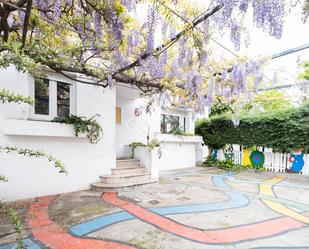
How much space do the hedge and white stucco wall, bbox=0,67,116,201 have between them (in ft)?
21.6

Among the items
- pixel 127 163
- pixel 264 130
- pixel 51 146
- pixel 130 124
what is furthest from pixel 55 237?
pixel 264 130

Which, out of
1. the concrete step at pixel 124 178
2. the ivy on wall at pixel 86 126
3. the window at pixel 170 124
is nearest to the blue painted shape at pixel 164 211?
the concrete step at pixel 124 178

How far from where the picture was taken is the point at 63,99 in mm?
5938

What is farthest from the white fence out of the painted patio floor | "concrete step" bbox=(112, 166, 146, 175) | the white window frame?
the white window frame

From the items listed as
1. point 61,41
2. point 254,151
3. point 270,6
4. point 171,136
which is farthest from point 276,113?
point 61,41

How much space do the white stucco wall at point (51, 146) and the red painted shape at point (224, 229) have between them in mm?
2247

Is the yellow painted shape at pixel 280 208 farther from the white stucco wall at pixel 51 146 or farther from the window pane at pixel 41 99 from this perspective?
the window pane at pixel 41 99

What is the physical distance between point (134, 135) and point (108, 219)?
209 inches

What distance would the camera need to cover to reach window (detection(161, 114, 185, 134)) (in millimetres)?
11016

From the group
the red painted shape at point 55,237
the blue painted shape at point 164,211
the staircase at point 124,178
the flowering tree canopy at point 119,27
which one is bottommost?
the blue painted shape at point 164,211

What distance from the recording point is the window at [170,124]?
11016mm

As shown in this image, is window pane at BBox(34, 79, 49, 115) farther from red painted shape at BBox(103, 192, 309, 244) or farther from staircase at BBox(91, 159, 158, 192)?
red painted shape at BBox(103, 192, 309, 244)

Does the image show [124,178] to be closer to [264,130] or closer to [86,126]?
[86,126]

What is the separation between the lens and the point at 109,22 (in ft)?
11.5
